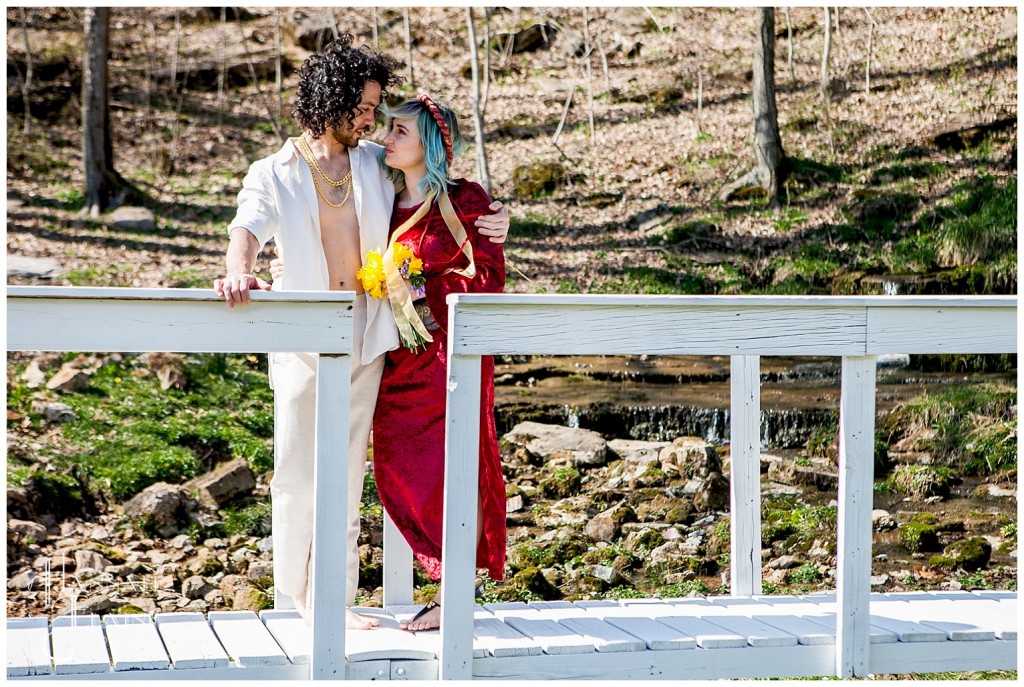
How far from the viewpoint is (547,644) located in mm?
3445

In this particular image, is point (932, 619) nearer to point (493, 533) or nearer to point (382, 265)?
point (493, 533)

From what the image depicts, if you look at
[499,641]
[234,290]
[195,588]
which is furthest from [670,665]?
[195,588]

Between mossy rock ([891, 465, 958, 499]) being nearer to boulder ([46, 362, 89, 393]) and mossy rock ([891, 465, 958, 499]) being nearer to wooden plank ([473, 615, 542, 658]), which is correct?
wooden plank ([473, 615, 542, 658])

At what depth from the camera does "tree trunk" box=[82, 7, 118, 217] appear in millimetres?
14688

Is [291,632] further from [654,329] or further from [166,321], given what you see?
[654,329]

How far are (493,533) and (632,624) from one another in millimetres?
559

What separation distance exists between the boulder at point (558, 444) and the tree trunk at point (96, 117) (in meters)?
8.02

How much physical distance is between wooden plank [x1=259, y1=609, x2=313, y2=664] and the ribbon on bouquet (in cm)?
98

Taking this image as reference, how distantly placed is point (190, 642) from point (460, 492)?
100cm

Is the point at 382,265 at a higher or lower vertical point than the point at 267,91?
lower

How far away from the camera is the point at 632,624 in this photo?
372cm

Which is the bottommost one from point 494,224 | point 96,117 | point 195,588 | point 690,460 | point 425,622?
point 195,588

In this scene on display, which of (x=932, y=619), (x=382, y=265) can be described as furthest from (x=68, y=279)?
(x=932, y=619)

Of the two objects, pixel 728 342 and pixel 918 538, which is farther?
pixel 918 538
